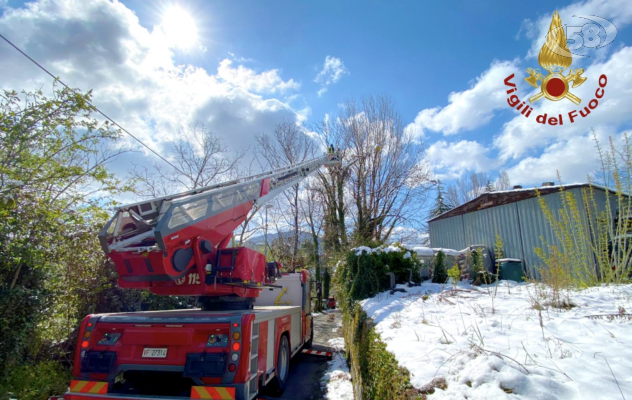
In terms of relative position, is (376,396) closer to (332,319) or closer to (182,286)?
(182,286)

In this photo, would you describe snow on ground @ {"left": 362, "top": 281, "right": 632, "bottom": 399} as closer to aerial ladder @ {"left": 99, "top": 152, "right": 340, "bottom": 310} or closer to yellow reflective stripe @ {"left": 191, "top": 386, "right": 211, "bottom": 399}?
yellow reflective stripe @ {"left": 191, "top": 386, "right": 211, "bottom": 399}

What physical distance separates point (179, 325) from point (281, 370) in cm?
278

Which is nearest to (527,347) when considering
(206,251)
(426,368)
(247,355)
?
(426,368)

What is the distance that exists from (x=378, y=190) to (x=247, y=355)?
19314 mm

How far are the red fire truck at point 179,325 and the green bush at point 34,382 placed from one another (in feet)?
3.16

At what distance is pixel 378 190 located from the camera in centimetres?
2288

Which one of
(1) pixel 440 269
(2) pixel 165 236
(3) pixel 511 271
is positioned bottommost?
(3) pixel 511 271

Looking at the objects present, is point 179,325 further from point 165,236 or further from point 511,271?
point 511,271

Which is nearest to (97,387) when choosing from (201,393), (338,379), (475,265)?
(201,393)

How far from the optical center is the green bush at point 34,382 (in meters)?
4.81

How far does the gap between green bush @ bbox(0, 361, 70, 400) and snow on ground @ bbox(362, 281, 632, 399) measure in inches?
201

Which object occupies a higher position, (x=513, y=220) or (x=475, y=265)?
(x=513, y=220)

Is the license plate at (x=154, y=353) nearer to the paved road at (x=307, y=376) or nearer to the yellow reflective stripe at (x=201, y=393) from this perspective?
the yellow reflective stripe at (x=201, y=393)

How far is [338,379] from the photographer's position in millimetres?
7105
